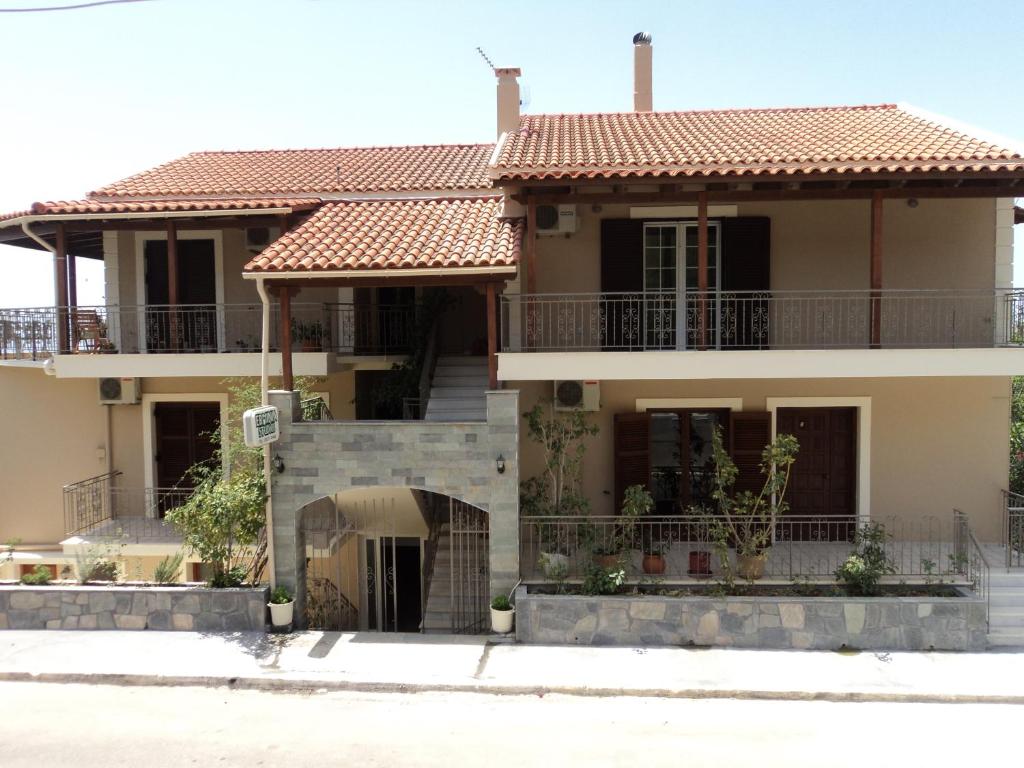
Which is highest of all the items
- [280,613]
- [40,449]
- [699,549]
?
[40,449]

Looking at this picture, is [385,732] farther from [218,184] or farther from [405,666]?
[218,184]

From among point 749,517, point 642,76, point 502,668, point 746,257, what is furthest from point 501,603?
point 642,76

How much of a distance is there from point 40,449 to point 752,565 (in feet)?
43.9

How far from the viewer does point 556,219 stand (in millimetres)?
12438

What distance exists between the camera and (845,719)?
7.64 metres

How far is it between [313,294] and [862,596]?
10.5 metres

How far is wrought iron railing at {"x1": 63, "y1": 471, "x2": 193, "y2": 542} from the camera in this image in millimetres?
13180

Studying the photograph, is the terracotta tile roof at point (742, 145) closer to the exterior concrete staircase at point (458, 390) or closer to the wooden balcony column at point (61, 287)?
the exterior concrete staircase at point (458, 390)

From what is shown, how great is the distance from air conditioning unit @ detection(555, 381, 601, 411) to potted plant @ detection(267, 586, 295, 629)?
5230 mm

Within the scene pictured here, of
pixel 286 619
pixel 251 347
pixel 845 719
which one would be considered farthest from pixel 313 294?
pixel 845 719

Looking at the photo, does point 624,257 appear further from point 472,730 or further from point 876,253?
point 472,730

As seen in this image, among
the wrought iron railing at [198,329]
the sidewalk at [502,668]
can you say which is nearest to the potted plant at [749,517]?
the sidewalk at [502,668]

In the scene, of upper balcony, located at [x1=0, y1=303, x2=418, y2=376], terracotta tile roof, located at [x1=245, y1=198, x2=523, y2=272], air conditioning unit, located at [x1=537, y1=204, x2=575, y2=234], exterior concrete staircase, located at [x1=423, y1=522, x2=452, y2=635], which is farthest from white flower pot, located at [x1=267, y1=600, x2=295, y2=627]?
air conditioning unit, located at [x1=537, y1=204, x2=575, y2=234]

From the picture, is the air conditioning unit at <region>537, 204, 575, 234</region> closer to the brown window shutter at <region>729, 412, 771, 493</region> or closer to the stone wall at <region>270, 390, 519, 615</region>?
the stone wall at <region>270, 390, 519, 615</region>
